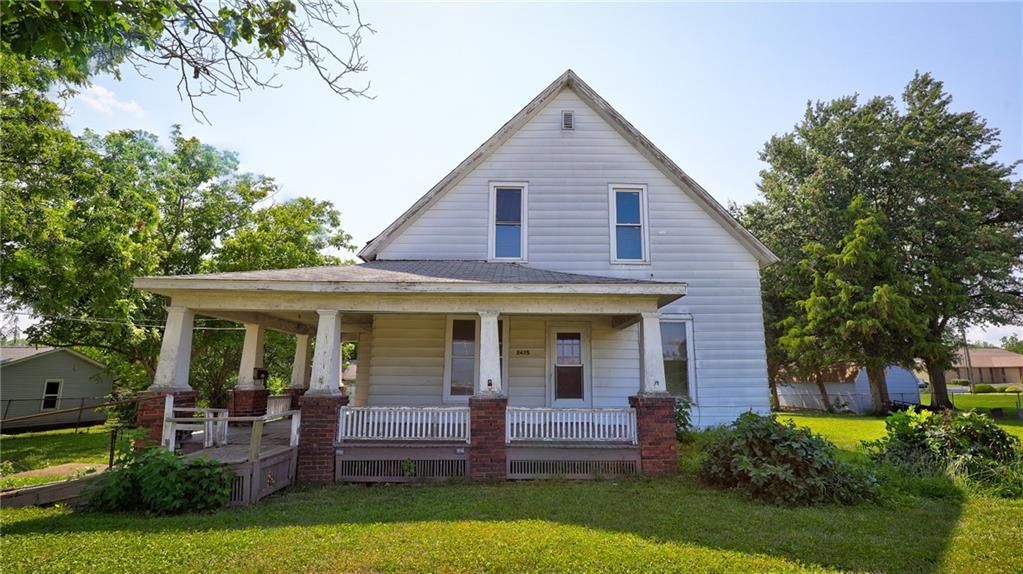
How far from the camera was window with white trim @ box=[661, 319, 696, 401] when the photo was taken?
11812mm

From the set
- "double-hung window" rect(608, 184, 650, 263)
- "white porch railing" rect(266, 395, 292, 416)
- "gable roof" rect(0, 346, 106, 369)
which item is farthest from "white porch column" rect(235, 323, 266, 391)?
"gable roof" rect(0, 346, 106, 369)

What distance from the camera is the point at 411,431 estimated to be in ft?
28.0

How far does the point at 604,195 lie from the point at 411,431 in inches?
279

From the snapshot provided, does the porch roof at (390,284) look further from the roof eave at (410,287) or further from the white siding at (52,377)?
the white siding at (52,377)

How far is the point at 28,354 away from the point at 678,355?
105ft

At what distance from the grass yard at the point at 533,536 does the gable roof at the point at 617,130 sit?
6.36 meters

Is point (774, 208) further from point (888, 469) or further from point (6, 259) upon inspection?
point (6, 259)

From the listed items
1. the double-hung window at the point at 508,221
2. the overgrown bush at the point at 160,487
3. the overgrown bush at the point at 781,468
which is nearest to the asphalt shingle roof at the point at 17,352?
the overgrown bush at the point at 160,487

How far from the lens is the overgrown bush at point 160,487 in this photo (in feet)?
20.9

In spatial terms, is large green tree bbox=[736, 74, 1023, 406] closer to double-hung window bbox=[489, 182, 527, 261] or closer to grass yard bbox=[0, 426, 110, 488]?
double-hung window bbox=[489, 182, 527, 261]

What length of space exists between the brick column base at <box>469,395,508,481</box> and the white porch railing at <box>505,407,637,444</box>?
243 mm

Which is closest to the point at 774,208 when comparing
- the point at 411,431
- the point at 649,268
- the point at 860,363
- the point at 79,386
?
the point at 860,363

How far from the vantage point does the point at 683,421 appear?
35.6 feet

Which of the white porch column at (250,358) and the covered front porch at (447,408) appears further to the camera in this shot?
the white porch column at (250,358)
